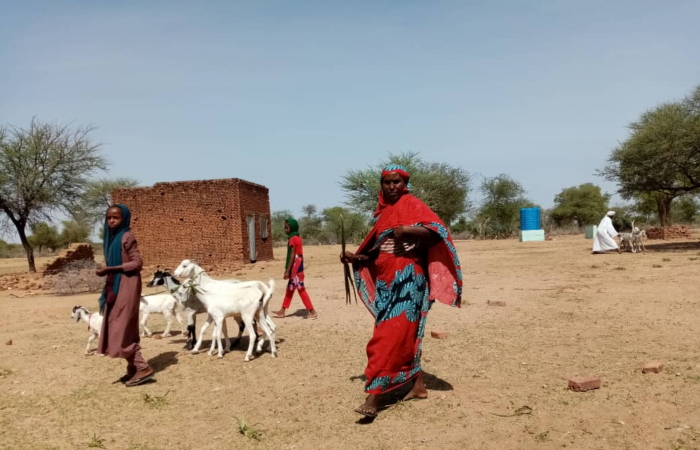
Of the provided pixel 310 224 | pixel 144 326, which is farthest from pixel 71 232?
pixel 144 326

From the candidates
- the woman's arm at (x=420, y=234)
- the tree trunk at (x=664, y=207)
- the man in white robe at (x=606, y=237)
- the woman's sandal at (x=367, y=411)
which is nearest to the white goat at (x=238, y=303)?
the woman's sandal at (x=367, y=411)

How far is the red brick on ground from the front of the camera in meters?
4.66

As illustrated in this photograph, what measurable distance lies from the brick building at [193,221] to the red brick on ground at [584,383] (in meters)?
16.6

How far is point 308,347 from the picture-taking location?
692 cm

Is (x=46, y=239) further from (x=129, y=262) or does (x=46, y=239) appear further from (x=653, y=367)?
(x=653, y=367)

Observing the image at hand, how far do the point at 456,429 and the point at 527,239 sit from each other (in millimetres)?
32065

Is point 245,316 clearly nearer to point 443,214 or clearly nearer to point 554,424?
point 554,424

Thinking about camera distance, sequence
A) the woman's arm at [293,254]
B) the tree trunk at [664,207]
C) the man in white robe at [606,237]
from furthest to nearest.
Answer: the tree trunk at [664,207] → the man in white robe at [606,237] → the woman's arm at [293,254]

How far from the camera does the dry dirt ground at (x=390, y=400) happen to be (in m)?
3.97

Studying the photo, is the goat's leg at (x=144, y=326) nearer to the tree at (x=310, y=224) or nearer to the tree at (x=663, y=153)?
the tree at (x=663, y=153)

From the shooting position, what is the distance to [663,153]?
64.2 feet

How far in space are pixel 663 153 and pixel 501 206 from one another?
1089 inches

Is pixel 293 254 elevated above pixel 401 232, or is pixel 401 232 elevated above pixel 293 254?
pixel 401 232

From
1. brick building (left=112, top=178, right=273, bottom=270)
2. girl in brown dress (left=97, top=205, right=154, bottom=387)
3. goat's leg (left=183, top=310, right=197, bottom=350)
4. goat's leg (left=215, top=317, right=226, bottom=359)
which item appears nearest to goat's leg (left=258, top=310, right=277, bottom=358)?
goat's leg (left=215, top=317, right=226, bottom=359)
